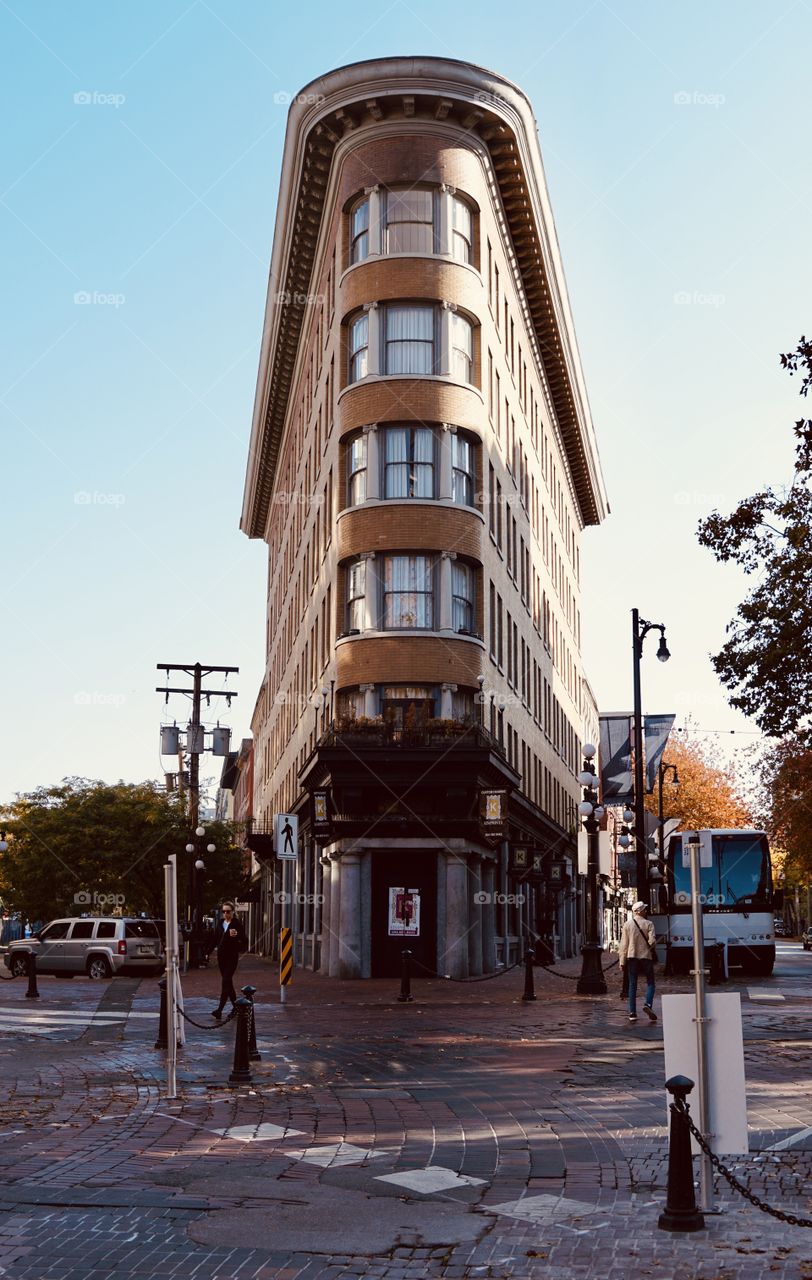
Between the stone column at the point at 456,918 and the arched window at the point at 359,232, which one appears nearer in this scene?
the stone column at the point at 456,918

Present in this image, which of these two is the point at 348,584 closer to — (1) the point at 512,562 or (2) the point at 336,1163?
(1) the point at 512,562

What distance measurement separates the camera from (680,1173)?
7.51 m

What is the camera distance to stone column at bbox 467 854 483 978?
3425cm

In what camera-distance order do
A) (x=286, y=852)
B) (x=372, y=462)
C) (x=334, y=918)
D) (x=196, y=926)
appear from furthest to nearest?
(x=196, y=926), (x=372, y=462), (x=334, y=918), (x=286, y=852)

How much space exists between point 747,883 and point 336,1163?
28.7 meters

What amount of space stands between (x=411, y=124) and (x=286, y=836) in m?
21.0

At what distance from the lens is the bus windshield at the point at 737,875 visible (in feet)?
119

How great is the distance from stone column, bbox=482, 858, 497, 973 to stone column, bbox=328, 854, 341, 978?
4030 mm

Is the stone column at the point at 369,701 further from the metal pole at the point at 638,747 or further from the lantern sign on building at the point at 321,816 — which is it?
the metal pole at the point at 638,747

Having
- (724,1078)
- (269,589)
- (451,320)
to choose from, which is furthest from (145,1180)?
(269,589)

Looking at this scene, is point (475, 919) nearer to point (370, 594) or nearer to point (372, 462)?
point (370, 594)

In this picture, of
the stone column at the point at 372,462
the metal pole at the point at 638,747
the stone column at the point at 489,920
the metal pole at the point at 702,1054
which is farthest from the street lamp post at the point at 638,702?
the metal pole at the point at 702,1054

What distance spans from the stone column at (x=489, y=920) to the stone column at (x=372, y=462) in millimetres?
10031

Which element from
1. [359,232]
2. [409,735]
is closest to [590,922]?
[409,735]
